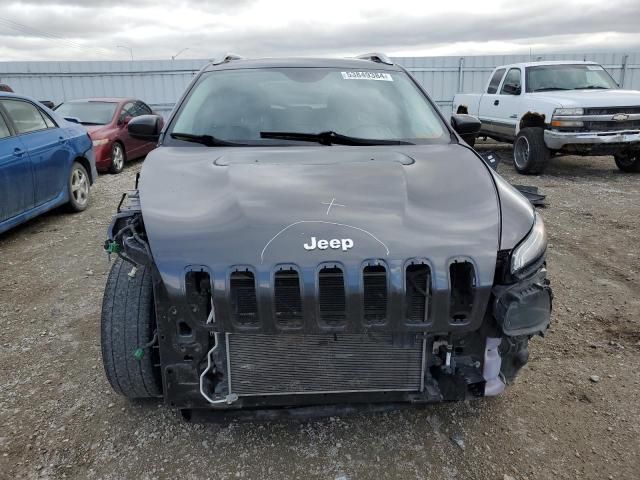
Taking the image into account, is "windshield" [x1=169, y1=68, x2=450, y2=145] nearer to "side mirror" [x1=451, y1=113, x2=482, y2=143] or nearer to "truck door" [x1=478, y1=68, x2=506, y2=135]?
"side mirror" [x1=451, y1=113, x2=482, y2=143]

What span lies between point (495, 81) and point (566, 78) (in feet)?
4.84

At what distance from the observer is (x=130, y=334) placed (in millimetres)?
2307

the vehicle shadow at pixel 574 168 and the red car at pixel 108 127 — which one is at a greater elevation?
the red car at pixel 108 127

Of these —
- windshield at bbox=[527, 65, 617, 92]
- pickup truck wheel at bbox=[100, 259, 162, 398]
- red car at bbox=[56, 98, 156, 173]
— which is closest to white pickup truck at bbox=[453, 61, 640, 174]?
windshield at bbox=[527, 65, 617, 92]

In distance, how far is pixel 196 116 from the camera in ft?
10.5

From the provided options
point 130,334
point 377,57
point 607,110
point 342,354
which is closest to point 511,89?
point 607,110

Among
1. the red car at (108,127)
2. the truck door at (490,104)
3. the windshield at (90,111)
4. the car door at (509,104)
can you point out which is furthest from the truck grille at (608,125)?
the windshield at (90,111)

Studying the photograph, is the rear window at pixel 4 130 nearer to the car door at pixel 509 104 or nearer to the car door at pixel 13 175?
the car door at pixel 13 175

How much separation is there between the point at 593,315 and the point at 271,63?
288 centimetres

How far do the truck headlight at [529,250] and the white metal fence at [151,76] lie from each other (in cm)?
1383

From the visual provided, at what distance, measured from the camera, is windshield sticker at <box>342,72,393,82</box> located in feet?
11.3

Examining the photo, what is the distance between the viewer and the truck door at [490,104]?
33.1ft

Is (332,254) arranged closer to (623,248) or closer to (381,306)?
(381,306)

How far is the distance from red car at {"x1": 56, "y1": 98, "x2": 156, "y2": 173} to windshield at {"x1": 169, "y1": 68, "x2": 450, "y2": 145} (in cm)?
654
